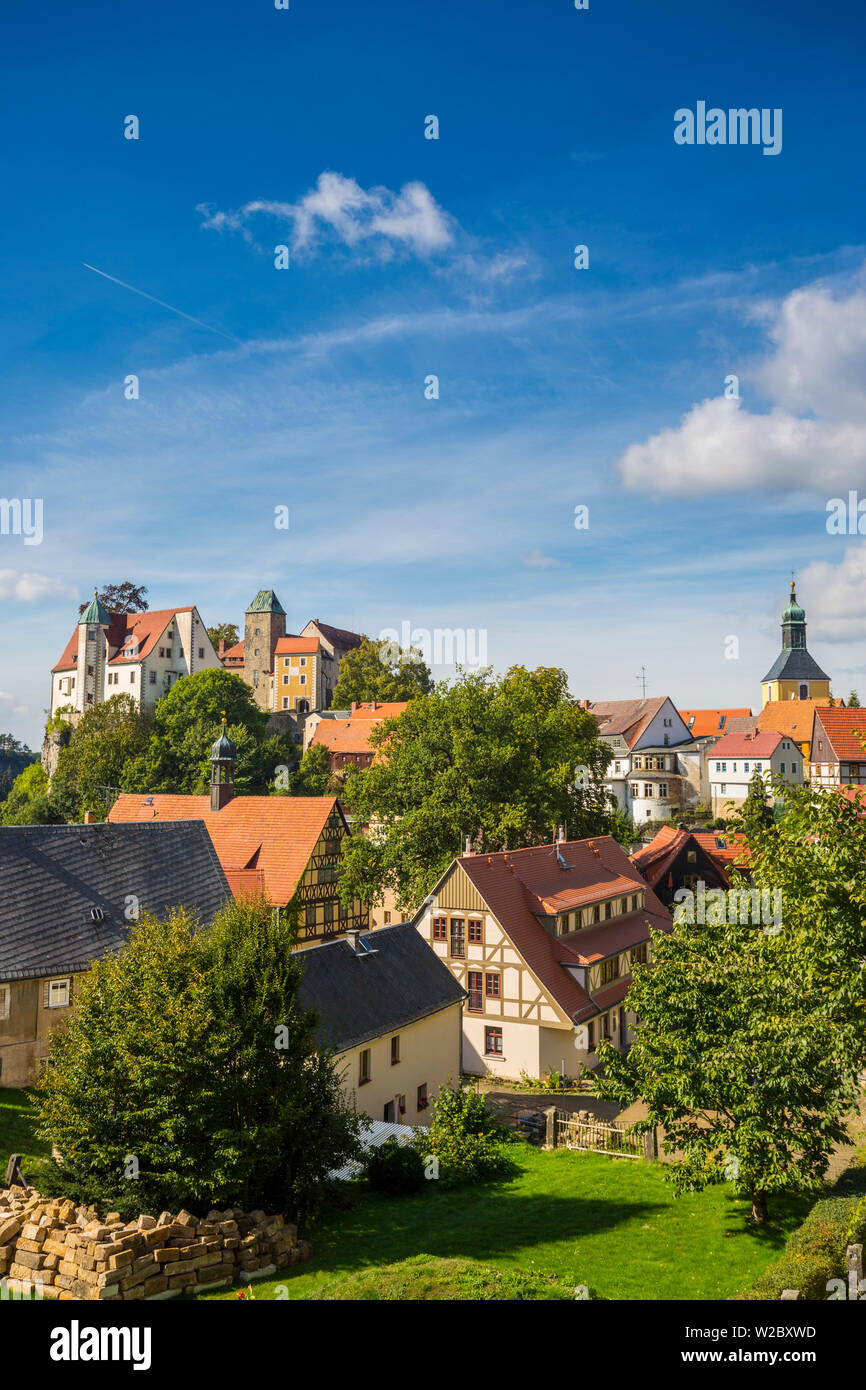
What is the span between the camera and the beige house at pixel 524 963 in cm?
3089

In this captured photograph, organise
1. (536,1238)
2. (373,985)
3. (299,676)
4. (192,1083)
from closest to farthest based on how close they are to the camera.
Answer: (192,1083) → (536,1238) → (373,985) → (299,676)

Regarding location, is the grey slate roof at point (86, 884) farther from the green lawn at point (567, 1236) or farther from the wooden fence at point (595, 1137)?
the wooden fence at point (595, 1137)

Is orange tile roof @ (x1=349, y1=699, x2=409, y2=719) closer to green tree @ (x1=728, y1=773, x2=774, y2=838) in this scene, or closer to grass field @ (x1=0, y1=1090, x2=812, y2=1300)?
grass field @ (x1=0, y1=1090, x2=812, y2=1300)

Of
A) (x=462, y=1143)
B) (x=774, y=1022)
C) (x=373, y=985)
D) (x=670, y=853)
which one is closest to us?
(x=774, y=1022)

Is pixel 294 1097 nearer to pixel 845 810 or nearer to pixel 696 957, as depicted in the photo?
pixel 696 957

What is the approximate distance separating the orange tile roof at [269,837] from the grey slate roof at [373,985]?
1140 centimetres

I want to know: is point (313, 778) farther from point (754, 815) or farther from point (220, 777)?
point (754, 815)

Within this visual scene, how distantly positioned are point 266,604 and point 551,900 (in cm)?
9365

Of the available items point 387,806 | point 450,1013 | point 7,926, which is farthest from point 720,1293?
point 387,806

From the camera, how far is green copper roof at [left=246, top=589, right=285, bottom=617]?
12169 cm

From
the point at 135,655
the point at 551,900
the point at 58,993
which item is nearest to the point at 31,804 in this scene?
the point at 135,655

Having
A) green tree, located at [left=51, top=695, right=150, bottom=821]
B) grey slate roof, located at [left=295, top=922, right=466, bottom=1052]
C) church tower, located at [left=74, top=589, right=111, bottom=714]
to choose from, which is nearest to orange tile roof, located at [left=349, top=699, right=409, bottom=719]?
green tree, located at [left=51, top=695, right=150, bottom=821]

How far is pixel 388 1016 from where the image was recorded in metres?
25.0
